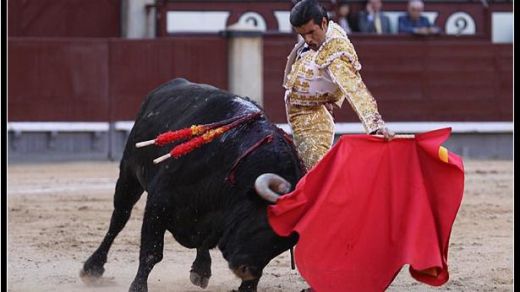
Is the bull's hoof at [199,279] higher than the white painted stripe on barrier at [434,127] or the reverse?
higher

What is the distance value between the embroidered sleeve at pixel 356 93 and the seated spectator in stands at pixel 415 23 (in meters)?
7.13

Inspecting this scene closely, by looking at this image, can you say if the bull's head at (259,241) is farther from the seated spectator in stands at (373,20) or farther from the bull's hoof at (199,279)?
the seated spectator in stands at (373,20)

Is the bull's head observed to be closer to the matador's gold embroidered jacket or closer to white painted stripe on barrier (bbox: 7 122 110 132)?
the matador's gold embroidered jacket

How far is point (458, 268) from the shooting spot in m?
5.22

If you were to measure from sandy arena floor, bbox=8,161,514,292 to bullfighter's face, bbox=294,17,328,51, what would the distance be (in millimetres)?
1138

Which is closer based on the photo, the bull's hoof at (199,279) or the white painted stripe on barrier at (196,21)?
the bull's hoof at (199,279)

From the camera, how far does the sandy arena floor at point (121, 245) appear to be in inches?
191

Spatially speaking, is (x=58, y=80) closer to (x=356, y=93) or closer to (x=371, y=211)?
(x=356, y=93)

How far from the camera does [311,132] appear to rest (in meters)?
4.17

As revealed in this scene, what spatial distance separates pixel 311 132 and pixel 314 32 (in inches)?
15.7

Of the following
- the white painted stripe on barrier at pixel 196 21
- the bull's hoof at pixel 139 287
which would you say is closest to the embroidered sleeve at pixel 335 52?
the bull's hoof at pixel 139 287

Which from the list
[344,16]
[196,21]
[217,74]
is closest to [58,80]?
[217,74]

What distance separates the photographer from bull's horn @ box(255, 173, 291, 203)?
3697 millimetres

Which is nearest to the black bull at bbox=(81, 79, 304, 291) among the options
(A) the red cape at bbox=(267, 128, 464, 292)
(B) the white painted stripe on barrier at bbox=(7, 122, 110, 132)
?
(A) the red cape at bbox=(267, 128, 464, 292)
